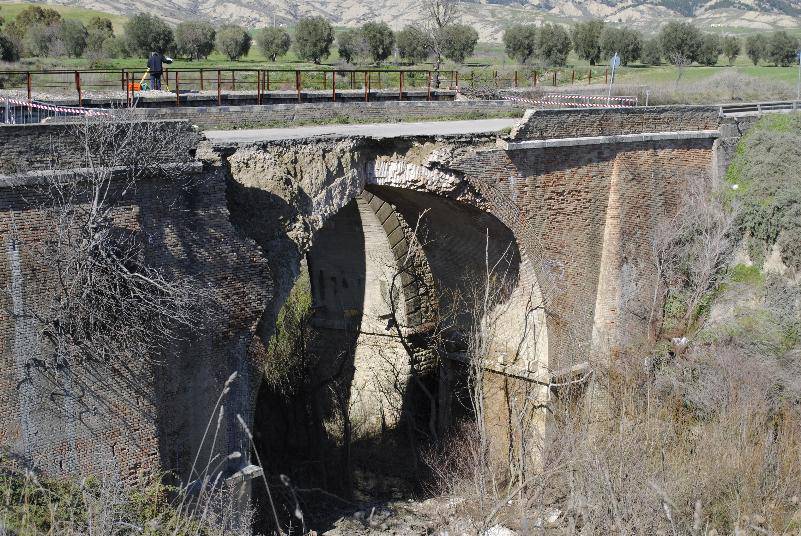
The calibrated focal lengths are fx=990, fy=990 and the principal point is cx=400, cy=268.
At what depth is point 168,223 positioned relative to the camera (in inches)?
361

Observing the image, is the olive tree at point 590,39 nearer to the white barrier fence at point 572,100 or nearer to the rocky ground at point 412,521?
the white barrier fence at point 572,100

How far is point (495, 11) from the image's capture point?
391 ft

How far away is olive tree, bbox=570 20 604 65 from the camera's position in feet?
138

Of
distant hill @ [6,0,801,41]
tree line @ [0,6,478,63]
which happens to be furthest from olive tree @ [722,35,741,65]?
distant hill @ [6,0,801,41]

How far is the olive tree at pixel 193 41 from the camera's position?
39.8 m

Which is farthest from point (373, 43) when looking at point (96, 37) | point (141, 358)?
point (141, 358)

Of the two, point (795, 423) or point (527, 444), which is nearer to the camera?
point (795, 423)

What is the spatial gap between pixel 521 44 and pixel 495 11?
262 ft

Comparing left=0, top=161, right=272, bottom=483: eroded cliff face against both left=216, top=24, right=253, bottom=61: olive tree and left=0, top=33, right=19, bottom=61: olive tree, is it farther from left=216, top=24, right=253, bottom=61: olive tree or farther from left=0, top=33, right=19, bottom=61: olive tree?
left=216, top=24, right=253, bottom=61: olive tree

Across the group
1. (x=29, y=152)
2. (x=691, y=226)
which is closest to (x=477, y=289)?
(x=691, y=226)

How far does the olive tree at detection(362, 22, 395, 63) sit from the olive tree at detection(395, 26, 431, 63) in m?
0.44

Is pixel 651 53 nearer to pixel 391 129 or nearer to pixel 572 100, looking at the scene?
pixel 572 100

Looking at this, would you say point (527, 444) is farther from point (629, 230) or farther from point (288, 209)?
point (288, 209)

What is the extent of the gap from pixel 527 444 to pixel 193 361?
20.4 ft
